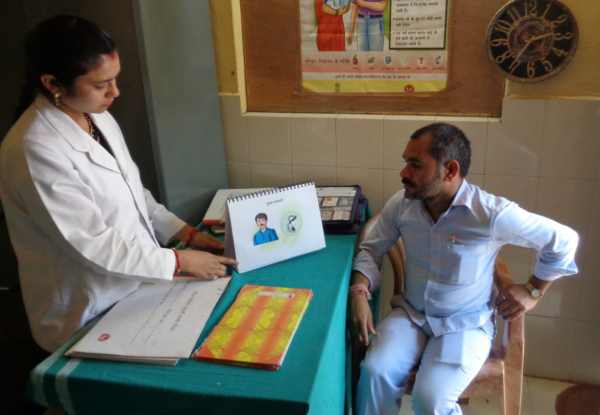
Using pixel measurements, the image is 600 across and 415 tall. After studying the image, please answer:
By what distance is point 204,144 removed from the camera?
214cm

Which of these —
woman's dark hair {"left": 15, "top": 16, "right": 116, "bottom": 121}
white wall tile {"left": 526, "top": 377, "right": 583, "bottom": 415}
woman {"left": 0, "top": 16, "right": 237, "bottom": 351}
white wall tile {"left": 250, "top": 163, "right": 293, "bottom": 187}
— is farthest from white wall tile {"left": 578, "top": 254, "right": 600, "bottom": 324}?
woman's dark hair {"left": 15, "top": 16, "right": 116, "bottom": 121}

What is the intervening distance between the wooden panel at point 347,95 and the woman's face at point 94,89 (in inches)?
41.6

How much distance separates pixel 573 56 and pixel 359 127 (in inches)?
32.9

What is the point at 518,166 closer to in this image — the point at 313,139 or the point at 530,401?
the point at 313,139

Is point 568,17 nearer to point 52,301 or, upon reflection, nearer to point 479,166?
point 479,166

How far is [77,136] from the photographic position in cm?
130

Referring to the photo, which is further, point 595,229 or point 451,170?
point 595,229

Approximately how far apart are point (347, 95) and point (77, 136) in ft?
4.12

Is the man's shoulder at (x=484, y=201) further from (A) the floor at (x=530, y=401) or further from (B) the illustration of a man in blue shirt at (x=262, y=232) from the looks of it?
(A) the floor at (x=530, y=401)

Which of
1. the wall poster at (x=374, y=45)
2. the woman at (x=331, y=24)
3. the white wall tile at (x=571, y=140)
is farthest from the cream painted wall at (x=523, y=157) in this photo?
the woman at (x=331, y=24)

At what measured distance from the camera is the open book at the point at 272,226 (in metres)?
1.60

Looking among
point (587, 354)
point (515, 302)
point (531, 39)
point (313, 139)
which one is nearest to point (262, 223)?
point (313, 139)

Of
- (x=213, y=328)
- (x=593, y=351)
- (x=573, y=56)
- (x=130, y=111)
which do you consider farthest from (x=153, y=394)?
(x=593, y=351)

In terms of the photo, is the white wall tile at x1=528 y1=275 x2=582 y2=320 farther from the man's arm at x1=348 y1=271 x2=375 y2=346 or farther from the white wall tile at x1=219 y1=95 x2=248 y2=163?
the white wall tile at x1=219 y1=95 x2=248 y2=163
